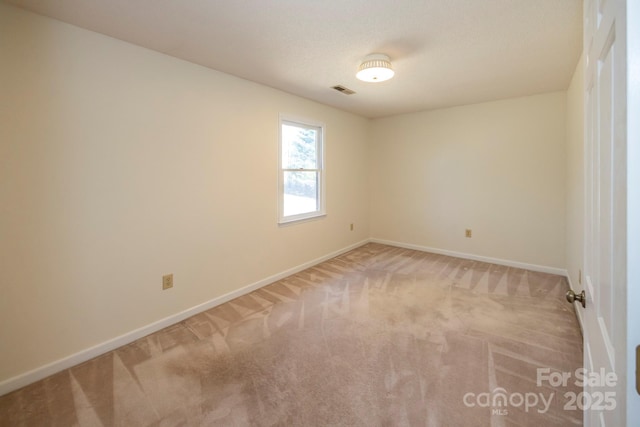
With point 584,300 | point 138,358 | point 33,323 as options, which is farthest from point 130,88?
point 584,300

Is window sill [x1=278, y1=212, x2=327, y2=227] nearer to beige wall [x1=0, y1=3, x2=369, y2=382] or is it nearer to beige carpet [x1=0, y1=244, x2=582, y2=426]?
beige wall [x1=0, y1=3, x2=369, y2=382]

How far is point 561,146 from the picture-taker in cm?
357

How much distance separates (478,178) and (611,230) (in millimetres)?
4021

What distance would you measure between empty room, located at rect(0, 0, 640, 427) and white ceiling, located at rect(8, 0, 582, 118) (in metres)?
0.02

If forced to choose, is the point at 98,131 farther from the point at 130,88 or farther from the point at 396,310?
the point at 396,310

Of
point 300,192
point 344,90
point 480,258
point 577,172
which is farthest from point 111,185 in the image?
point 480,258

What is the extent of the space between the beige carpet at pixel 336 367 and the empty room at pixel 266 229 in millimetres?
16

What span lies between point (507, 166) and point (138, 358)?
4720mm

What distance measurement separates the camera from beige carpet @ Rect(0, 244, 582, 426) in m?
1.59

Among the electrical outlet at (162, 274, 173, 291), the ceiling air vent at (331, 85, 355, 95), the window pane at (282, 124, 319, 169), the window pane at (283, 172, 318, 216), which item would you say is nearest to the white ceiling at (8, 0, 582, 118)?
the ceiling air vent at (331, 85, 355, 95)

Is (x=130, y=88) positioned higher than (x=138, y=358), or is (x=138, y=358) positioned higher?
(x=130, y=88)

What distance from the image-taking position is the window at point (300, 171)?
144 inches

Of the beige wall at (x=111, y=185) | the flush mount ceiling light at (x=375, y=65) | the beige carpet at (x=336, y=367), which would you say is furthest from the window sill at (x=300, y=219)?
the flush mount ceiling light at (x=375, y=65)

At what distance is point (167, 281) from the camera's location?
2541 mm
